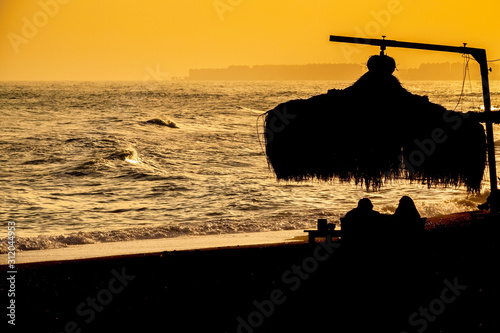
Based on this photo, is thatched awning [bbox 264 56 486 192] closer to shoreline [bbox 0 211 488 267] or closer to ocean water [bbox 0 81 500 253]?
ocean water [bbox 0 81 500 253]

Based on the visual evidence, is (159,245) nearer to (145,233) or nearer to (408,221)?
(145,233)

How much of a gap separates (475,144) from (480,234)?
226 centimetres

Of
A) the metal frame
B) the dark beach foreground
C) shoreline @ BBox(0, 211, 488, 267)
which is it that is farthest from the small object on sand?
the metal frame

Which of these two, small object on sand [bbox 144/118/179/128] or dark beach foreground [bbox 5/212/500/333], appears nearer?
dark beach foreground [bbox 5/212/500/333]

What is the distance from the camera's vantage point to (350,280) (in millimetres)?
7543
